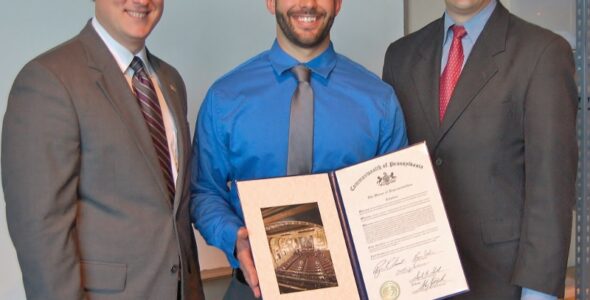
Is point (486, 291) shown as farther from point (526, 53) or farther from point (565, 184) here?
point (526, 53)

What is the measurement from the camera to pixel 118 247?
151 centimetres

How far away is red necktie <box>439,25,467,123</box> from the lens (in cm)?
193

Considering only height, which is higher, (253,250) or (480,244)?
(253,250)

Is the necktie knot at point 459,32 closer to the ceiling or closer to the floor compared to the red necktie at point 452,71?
closer to the ceiling

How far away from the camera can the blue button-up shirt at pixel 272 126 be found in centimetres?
175

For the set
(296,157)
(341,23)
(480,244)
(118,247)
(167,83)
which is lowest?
(480,244)

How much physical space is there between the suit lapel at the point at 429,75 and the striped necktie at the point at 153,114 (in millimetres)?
831

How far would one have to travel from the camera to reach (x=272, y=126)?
5.78 ft

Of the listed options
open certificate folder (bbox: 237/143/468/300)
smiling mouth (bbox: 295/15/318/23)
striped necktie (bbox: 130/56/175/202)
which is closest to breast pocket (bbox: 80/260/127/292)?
striped necktie (bbox: 130/56/175/202)

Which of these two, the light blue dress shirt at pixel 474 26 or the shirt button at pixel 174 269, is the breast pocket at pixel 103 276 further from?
the light blue dress shirt at pixel 474 26

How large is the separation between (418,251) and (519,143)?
0.55 m

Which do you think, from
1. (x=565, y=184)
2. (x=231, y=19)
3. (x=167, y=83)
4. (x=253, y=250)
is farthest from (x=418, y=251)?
(x=231, y=19)
